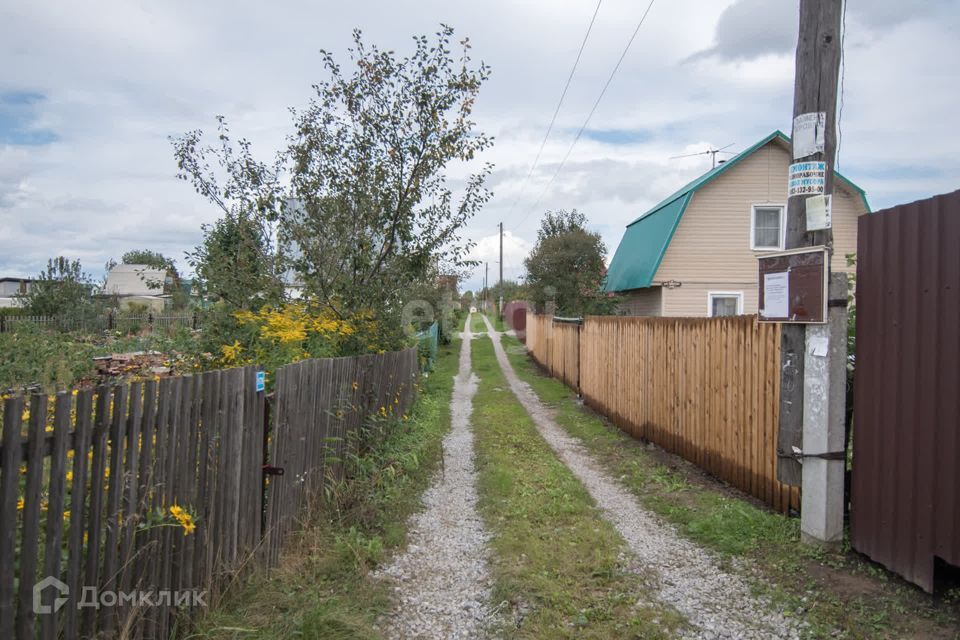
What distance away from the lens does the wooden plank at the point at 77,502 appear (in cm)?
244

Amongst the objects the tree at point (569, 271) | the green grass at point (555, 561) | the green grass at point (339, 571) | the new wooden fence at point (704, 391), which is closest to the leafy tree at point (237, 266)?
the green grass at point (339, 571)

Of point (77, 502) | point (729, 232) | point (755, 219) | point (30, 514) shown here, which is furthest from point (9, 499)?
point (755, 219)

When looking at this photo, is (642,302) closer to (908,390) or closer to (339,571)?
(908,390)

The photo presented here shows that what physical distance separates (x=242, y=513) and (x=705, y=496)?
13.9 ft

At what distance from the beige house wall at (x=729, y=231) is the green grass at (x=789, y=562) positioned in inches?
408

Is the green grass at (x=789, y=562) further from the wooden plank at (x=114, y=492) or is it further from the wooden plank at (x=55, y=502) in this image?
the wooden plank at (x=55, y=502)

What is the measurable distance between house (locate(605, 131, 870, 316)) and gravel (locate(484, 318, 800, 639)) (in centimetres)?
1142

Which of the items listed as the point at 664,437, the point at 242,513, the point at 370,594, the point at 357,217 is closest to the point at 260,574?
the point at 242,513

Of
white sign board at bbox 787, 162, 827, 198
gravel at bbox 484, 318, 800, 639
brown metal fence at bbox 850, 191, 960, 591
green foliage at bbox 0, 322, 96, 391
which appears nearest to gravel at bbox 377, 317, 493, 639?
gravel at bbox 484, 318, 800, 639

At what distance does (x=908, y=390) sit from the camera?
12.4 ft

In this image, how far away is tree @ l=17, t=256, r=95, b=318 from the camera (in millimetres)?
22781

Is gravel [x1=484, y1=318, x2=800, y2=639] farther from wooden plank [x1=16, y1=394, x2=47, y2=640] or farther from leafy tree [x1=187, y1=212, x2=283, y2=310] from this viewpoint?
leafy tree [x1=187, y1=212, x2=283, y2=310]

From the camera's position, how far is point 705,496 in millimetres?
5934

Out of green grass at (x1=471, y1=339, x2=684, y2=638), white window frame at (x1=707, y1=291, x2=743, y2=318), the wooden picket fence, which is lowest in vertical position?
green grass at (x1=471, y1=339, x2=684, y2=638)
